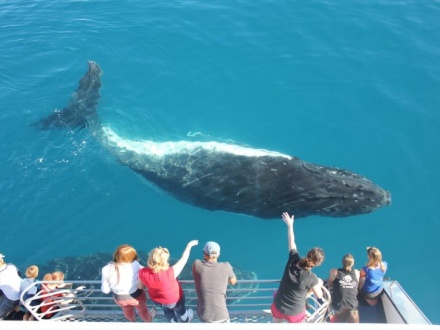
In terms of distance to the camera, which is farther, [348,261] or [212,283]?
[348,261]

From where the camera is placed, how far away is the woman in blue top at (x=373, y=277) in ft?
27.5

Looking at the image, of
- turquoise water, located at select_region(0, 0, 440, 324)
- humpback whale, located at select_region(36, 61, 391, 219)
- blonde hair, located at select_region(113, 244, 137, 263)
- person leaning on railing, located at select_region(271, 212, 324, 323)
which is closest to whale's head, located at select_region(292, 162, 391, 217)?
humpback whale, located at select_region(36, 61, 391, 219)

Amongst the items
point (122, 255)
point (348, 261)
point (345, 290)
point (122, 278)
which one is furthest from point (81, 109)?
point (345, 290)

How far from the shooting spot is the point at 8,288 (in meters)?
8.15

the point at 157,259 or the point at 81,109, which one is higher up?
the point at 157,259

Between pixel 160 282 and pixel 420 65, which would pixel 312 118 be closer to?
pixel 420 65

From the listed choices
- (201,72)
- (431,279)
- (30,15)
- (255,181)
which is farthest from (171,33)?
(431,279)

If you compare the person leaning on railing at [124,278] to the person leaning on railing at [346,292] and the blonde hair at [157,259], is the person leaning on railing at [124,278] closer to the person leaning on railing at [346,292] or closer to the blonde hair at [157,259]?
the blonde hair at [157,259]

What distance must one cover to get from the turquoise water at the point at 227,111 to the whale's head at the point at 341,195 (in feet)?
6.26

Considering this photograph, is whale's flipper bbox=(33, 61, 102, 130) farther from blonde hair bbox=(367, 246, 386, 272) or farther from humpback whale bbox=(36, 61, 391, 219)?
blonde hair bbox=(367, 246, 386, 272)

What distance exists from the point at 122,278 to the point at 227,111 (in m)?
10.6

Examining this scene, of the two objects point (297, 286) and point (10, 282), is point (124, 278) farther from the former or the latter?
point (297, 286)

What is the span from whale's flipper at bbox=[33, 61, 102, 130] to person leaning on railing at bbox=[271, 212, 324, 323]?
11146 mm

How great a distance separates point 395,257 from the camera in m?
13.2
